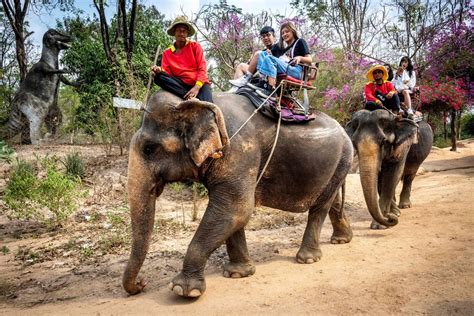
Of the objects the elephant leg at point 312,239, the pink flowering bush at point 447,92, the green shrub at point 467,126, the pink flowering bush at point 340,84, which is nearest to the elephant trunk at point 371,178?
the elephant leg at point 312,239

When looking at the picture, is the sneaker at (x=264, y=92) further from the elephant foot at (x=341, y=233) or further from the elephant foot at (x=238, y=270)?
the elephant foot at (x=341, y=233)

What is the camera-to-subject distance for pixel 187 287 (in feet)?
11.1

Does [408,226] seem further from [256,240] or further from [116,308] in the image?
[116,308]

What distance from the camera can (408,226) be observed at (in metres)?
5.92

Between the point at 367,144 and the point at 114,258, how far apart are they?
391cm

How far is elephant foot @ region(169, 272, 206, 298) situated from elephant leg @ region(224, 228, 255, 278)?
66cm

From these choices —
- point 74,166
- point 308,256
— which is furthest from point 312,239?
point 74,166

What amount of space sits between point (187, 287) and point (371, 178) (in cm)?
328

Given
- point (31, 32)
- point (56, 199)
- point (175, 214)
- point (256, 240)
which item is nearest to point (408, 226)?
point (256, 240)

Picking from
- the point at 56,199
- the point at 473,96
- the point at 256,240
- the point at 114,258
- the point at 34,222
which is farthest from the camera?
the point at 473,96

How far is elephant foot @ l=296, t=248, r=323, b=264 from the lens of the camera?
175 inches

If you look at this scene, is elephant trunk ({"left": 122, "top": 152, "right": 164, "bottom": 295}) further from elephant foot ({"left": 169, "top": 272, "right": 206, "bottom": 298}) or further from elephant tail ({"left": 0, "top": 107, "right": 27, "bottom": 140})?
elephant tail ({"left": 0, "top": 107, "right": 27, "bottom": 140})

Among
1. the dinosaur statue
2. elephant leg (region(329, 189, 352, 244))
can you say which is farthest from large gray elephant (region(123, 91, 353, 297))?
the dinosaur statue

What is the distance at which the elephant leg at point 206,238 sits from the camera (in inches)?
134
